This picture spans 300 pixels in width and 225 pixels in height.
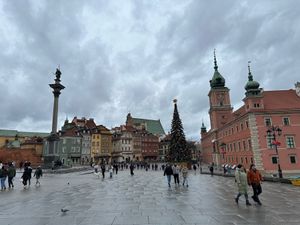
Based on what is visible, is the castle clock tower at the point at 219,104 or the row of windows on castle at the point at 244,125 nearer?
the row of windows on castle at the point at 244,125

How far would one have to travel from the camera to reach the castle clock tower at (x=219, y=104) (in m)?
73.7

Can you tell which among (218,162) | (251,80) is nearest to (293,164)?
(251,80)

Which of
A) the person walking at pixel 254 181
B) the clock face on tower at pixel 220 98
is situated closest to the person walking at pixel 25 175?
the person walking at pixel 254 181

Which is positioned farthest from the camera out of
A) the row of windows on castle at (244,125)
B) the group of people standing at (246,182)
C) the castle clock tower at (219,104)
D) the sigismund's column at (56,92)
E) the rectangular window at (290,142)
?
the castle clock tower at (219,104)

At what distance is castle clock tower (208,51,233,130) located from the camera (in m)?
73.7

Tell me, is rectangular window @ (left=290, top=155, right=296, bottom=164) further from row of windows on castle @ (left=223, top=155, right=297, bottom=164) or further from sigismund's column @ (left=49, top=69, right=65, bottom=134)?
sigismund's column @ (left=49, top=69, right=65, bottom=134)

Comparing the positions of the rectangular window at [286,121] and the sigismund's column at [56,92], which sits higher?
the sigismund's column at [56,92]

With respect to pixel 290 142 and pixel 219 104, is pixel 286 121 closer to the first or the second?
pixel 290 142

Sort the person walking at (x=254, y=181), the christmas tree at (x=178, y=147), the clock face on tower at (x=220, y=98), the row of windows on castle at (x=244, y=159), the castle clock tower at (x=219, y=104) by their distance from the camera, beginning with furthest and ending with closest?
1. the clock face on tower at (x=220, y=98)
2. the castle clock tower at (x=219, y=104)
3. the christmas tree at (x=178, y=147)
4. the row of windows on castle at (x=244, y=159)
5. the person walking at (x=254, y=181)

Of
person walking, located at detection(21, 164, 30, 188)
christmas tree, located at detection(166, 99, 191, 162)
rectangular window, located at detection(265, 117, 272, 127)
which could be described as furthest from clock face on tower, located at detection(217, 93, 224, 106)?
person walking, located at detection(21, 164, 30, 188)

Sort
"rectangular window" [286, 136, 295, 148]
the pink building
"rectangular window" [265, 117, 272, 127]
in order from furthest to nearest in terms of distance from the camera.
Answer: "rectangular window" [265, 117, 272, 127]
"rectangular window" [286, 136, 295, 148]
the pink building

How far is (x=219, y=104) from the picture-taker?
74.5 metres

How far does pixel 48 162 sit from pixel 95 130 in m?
58.2

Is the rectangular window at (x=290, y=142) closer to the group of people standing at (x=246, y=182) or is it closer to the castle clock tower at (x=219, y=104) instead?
the castle clock tower at (x=219, y=104)
